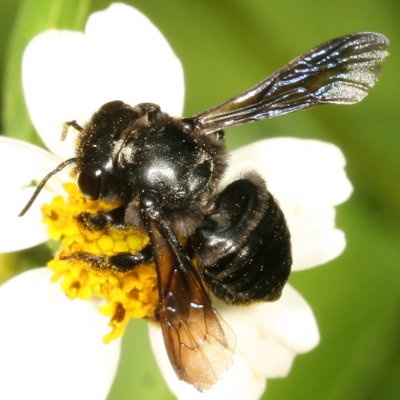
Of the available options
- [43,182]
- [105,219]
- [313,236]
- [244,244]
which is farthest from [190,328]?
[313,236]

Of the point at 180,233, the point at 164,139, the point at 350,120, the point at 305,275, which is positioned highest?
the point at 164,139

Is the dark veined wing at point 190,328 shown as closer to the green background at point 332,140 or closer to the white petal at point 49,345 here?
the white petal at point 49,345

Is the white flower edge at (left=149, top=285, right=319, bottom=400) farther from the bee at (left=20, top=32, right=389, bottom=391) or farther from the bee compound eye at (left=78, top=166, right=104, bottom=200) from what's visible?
the bee compound eye at (left=78, top=166, right=104, bottom=200)

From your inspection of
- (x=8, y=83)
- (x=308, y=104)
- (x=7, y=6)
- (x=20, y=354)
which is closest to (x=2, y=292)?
(x=20, y=354)

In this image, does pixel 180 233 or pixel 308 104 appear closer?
pixel 180 233

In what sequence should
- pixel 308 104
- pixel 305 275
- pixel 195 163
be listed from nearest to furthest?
1. pixel 195 163
2. pixel 308 104
3. pixel 305 275

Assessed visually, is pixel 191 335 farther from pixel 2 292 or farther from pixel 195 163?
pixel 2 292
